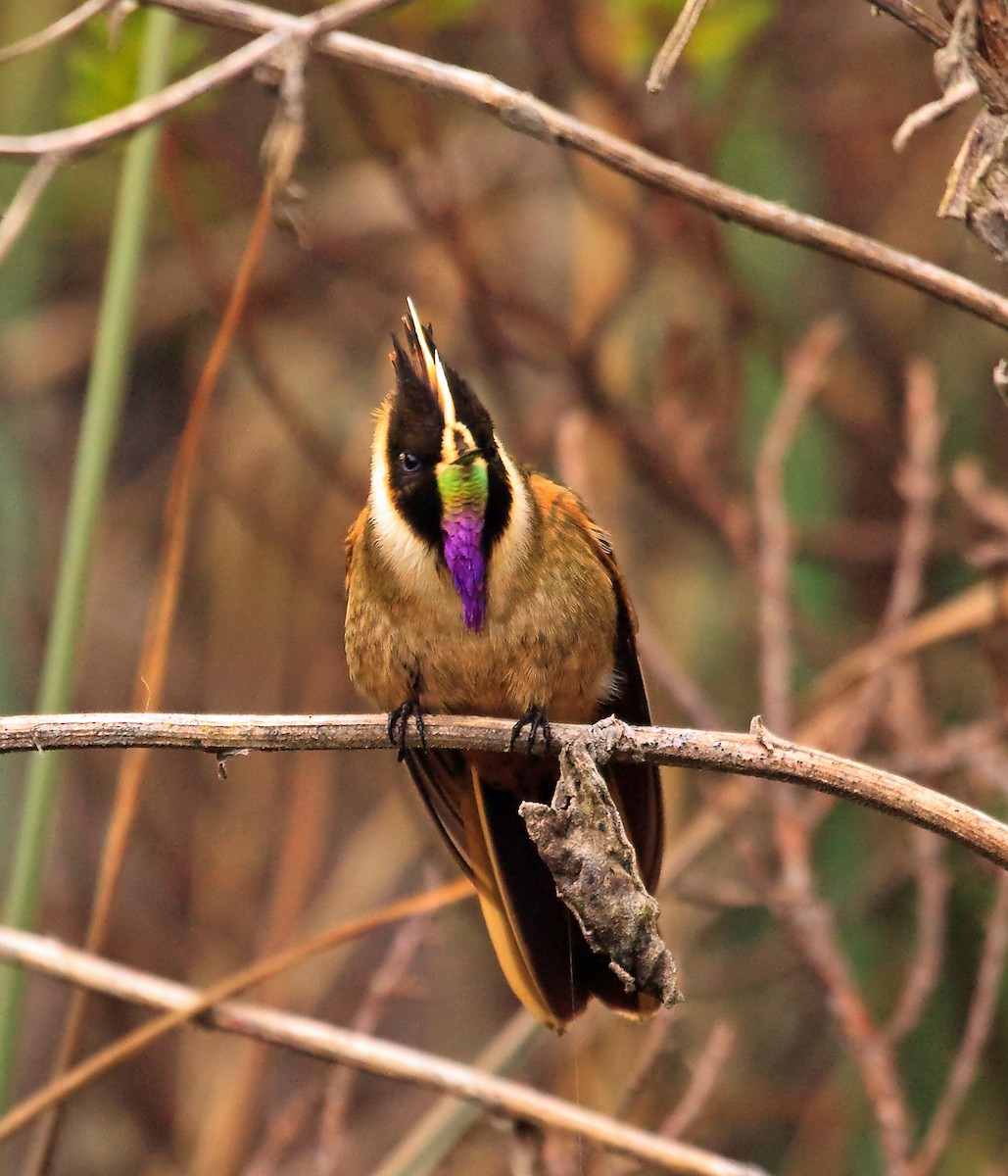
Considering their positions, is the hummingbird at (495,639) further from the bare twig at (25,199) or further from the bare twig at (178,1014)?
the bare twig at (25,199)

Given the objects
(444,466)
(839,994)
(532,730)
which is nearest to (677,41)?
(444,466)

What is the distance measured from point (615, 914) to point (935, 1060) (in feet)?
8.89

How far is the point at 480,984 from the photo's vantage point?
484 cm

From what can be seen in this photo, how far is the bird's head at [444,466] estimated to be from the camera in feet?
6.50

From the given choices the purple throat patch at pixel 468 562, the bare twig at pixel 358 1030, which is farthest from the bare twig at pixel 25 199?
the bare twig at pixel 358 1030

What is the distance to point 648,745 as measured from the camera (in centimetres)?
176

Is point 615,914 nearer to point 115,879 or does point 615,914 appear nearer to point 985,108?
point 985,108

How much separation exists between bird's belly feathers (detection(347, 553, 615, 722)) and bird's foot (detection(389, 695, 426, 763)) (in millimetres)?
54

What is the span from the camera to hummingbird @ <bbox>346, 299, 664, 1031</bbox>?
6.91 ft

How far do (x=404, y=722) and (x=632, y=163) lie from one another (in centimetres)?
93

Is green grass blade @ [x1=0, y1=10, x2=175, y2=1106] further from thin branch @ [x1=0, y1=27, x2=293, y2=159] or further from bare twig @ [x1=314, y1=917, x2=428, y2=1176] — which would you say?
bare twig @ [x1=314, y1=917, x2=428, y2=1176]

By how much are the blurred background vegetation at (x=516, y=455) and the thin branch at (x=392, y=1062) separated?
1.59 m

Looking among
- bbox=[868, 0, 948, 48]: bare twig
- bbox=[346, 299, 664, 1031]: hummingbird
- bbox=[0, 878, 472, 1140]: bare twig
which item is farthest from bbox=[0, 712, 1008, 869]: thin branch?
bbox=[868, 0, 948, 48]: bare twig

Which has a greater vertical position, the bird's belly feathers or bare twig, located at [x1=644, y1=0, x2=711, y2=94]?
bare twig, located at [x1=644, y1=0, x2=711, y2=94]
